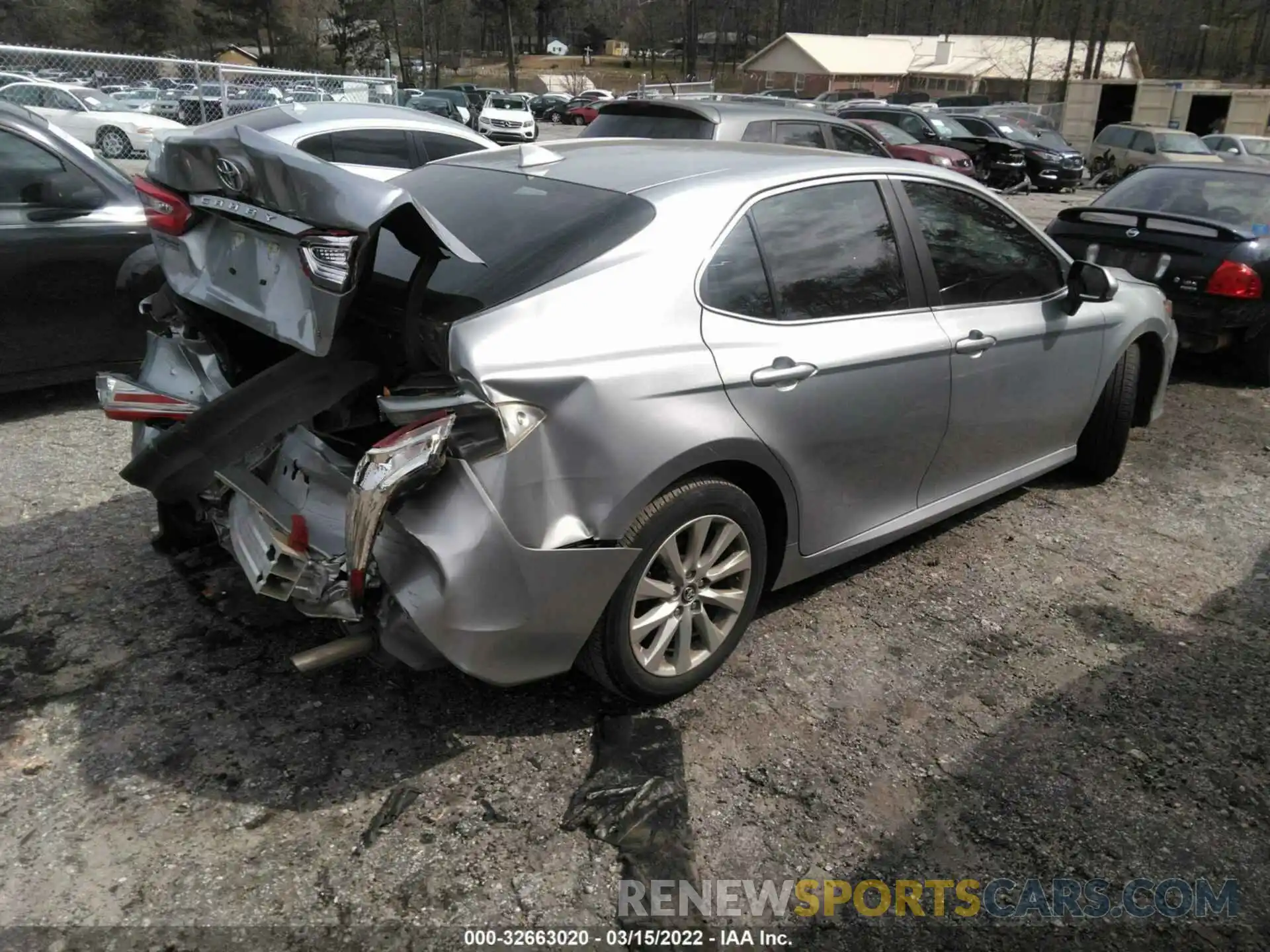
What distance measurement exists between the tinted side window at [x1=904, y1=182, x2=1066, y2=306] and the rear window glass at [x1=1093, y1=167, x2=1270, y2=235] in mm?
3746

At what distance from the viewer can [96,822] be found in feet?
8.32

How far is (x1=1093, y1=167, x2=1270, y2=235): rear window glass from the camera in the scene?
716 cm

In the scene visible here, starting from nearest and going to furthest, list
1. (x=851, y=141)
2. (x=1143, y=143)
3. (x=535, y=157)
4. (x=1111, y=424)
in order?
(x=535, y=157) → (x=1111, y=424) → (x=851, y=141) → (x=1143, y=143)

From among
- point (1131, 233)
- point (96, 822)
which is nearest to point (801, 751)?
point (96, 822)

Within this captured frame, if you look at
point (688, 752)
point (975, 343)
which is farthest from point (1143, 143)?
point (688, 752)

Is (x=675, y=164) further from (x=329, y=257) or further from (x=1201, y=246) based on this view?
(x=1201, y=246)

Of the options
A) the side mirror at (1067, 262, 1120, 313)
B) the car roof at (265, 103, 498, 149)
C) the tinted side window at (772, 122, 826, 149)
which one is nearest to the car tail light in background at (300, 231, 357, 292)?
the side mirror at (1067, 262, 1120, 313)

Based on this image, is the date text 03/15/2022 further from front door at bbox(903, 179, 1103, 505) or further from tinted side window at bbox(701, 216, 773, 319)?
front door at bbox(903, 179, 1103, 505)

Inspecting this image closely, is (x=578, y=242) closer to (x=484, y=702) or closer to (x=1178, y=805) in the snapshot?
(x=484, y=702)

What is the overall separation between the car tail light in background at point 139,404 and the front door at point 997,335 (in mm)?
2716

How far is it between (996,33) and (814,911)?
94559 mm

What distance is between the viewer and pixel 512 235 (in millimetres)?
2957

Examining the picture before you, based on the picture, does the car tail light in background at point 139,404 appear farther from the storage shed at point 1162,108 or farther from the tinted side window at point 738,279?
the storage shed at point 1162,108

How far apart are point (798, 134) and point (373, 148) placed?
384 cm
